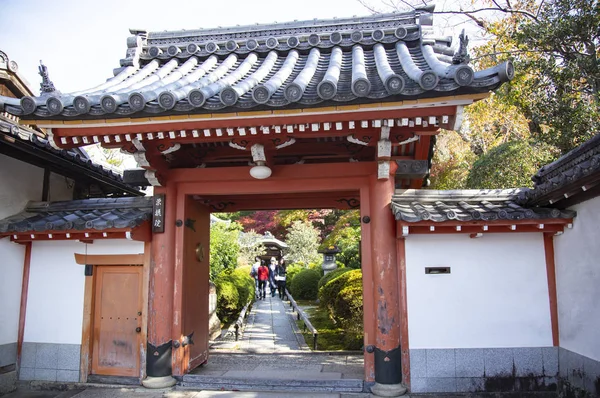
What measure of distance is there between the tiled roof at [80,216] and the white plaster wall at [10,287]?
18.9 inches

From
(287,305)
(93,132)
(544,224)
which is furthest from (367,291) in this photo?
(287,305)

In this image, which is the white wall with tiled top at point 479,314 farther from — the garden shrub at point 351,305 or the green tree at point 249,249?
the green tree at point 249,249

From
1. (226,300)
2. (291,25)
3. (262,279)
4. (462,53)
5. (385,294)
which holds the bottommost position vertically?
(226,300)

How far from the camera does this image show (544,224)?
5734mm

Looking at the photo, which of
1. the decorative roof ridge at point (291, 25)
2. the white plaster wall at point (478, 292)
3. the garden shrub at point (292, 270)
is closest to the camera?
the white plaster wall at point (478, 292)

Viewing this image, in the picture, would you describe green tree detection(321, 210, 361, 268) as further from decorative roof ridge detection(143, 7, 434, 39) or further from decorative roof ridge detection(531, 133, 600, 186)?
decorative roof ridge detection(531, 133, 600, 186)

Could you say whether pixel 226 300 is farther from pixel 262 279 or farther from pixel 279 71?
pixel 279 71

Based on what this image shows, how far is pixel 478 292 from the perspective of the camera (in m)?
5.92

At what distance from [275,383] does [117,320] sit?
268 centimetres

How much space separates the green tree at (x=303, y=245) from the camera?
2788cm

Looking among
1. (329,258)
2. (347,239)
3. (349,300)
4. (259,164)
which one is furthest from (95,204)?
(347,239)

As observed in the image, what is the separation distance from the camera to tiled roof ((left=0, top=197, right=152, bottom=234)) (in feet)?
19.9

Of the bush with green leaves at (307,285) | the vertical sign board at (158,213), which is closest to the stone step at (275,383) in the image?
the vertical sign board at (158,213)

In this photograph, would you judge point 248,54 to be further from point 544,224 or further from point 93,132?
point 544,224
